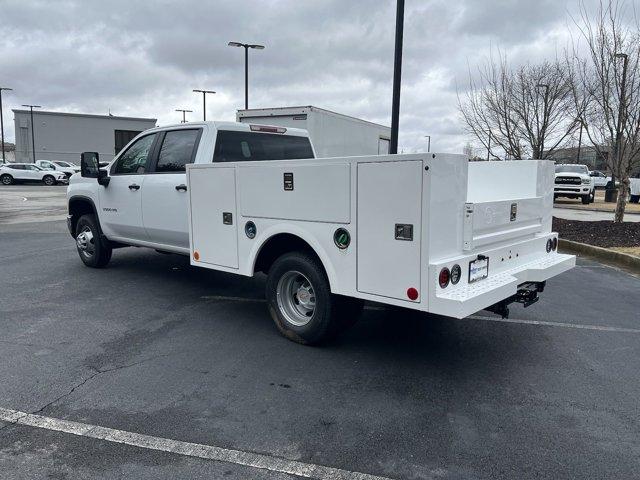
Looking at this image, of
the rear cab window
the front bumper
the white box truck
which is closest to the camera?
the rear cab window

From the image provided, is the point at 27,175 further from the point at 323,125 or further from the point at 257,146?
the point at 257,146

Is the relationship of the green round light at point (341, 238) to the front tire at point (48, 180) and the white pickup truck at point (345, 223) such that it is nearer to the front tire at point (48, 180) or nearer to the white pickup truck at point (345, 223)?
the white pickup truck at point (345, 223)

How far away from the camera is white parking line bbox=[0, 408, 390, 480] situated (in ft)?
9.70

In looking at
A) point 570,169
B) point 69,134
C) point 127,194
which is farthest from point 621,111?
point 69,134

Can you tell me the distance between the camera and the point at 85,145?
206ft

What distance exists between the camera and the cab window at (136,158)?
702 cm

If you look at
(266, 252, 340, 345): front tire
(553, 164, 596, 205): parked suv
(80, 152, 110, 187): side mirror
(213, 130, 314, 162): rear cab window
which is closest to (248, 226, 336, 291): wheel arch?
(266, 252, 340, 345): front tire

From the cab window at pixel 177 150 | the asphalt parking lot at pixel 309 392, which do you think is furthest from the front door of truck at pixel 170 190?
the asphalt parking lot at pixel 309 392

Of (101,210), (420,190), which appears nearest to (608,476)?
(420,190)

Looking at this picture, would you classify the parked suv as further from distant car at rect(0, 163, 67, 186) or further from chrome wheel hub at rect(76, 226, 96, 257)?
distant car at rect(0, 163, 67, 186)

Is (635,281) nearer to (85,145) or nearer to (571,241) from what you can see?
(571,241)

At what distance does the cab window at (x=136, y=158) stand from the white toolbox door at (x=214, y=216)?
1.72 metres

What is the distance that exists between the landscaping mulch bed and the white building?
55.6 meters

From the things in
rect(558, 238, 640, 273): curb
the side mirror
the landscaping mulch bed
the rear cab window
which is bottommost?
rect(558, 238, 640, 273): curb
